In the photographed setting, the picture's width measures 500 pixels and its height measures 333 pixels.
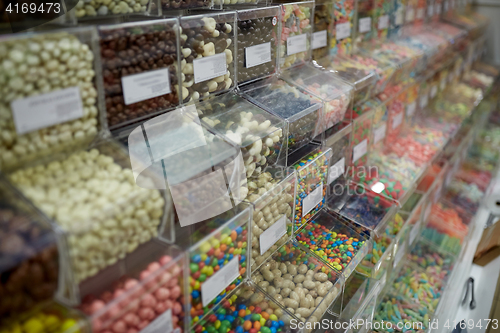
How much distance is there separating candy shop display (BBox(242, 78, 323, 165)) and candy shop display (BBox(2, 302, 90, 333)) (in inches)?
38.9

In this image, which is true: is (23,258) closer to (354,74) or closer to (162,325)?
(162,325)

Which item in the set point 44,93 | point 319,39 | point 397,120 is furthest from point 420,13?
point 44,93

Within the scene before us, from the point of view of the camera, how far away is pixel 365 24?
2.60 m

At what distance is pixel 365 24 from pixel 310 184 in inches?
55.1

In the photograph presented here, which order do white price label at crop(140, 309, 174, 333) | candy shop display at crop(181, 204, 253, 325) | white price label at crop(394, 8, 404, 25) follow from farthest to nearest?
1. white price label at crop(394, 8, 404, 25)
2. candy shop display at crop(181, 204, 253, 325)
3. white price label at crop(140, 309, 174, 333)

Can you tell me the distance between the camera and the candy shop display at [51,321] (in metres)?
0.83

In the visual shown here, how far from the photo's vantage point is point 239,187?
139cm

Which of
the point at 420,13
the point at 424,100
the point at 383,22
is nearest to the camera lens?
the point at 383,22

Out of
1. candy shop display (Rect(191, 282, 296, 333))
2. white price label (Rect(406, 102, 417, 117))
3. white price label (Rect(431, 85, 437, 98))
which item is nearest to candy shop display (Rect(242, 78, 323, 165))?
candy shop display (Rect(191, 282, 296, 333))

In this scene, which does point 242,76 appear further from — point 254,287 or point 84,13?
point 254,287

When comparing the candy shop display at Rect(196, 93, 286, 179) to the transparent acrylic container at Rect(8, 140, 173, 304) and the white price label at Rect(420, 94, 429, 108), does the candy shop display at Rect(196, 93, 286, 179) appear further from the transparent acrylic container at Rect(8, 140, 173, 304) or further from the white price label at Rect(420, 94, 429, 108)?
the white price label at Rect(420, 94, 429, 108)

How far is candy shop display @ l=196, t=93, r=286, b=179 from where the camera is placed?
55.2 inches

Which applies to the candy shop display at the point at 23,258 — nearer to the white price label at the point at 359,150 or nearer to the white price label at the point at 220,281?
the white price label at the point at 220,281

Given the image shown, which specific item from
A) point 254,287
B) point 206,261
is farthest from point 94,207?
point 254,287
